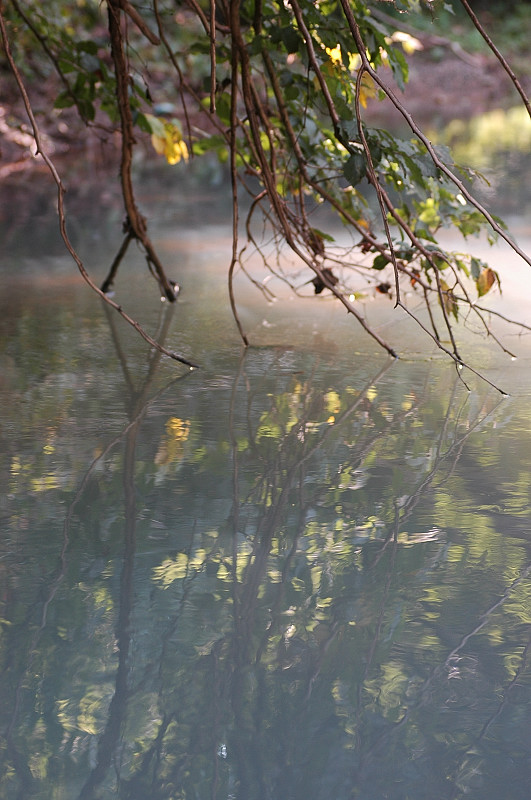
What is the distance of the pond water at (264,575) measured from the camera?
949 millimetres

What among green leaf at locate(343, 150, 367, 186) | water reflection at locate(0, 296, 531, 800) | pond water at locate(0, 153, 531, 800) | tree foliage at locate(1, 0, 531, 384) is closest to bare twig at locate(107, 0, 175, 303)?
tree foliage at locate(1, 0, 531, 384)

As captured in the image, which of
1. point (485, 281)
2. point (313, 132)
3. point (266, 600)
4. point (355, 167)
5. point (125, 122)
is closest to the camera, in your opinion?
point (266, 600)

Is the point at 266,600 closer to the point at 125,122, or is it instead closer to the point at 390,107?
the point at 125,122

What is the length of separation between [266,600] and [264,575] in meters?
0.07

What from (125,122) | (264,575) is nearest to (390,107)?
(125,122)

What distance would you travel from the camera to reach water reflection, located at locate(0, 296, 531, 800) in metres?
0.94

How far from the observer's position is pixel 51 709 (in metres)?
1.01

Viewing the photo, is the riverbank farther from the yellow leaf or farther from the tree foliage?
the yellow leaf

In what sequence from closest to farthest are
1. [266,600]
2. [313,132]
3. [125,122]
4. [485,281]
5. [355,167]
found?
1. [266,600]
2. [355,167]
3. [485,281]
4. [313,132]
5. [125,122]

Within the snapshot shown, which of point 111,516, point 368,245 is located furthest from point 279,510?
point 368,245

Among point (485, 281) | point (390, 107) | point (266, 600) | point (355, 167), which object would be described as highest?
point (390, 107)

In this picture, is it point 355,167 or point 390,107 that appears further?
point 390,107

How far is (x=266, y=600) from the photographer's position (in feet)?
4.02

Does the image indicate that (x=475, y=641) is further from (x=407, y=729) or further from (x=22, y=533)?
(x=22, y=533)
